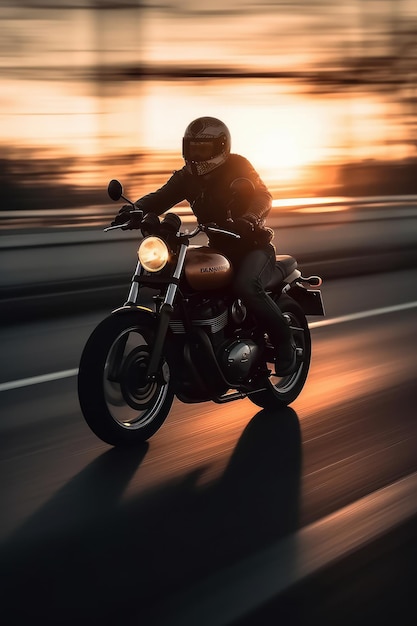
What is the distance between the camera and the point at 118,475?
5672 millimetres

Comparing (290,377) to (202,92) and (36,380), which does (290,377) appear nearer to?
(36,380)

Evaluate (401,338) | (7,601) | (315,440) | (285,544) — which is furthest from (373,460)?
(401,338)

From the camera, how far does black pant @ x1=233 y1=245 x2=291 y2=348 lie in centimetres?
646

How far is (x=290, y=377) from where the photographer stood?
728cm

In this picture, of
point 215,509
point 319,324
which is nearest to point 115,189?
point 215,509

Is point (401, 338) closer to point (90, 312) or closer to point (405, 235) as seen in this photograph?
point (90, 312)

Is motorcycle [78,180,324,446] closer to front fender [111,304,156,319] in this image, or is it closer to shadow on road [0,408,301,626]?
front fender [111,304,156,319]

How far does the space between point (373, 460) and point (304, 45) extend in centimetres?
1065

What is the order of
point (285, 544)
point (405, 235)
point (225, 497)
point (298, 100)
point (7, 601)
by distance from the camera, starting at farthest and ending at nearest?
point (405, 235)
point (298, 100)
point (225, 497)
point (285, 544)
point (7, 601)

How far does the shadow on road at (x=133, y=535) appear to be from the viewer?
407 cm

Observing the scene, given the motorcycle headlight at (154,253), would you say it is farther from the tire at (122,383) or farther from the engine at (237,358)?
the engine at (237,358)

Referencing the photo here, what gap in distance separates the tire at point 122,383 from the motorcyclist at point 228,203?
660 mm

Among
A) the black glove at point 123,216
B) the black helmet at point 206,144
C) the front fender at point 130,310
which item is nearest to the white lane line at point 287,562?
the front fender at point 130,310

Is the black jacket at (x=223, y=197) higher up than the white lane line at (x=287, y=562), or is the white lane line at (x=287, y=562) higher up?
the black jacket at (x=223, y=197)
